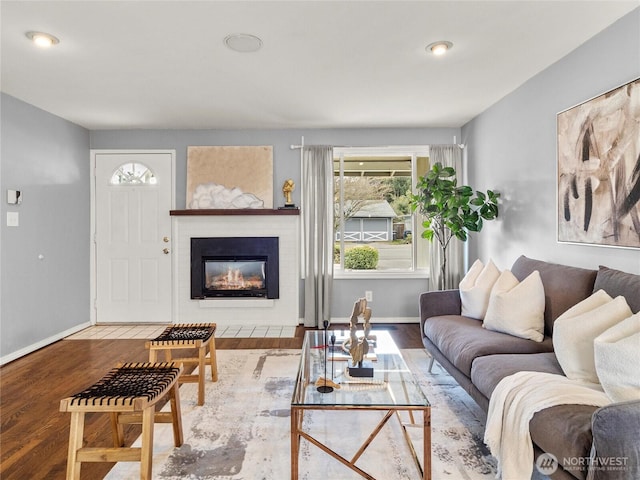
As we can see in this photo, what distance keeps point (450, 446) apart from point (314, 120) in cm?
354

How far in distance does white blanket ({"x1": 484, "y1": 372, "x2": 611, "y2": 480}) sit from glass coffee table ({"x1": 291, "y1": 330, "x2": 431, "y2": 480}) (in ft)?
1.03

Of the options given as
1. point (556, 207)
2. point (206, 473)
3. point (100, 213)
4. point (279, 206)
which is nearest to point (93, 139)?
point (100, 213)

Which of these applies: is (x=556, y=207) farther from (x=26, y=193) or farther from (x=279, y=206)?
(x=26, y=193)

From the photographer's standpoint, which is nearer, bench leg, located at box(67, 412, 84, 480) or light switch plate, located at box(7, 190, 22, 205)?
bench leg, located at box(67, 412, 84, 480)

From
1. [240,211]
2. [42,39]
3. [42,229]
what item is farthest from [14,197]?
[240,211]

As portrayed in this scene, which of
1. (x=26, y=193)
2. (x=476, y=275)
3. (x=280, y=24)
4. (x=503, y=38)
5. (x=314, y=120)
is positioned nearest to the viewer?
(x=280, y=24)

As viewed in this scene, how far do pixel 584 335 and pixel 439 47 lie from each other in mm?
2006

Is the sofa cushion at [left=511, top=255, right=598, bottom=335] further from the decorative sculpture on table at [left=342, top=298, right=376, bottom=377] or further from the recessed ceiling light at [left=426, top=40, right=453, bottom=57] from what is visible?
the recessed ceiling light at [left=426, top=40, right=453, bottom=57]

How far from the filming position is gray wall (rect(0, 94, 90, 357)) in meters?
3.68

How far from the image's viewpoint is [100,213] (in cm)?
504

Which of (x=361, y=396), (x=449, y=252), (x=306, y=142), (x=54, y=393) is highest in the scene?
(x=306, y=142)

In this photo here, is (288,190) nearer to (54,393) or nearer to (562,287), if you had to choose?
(54,393)

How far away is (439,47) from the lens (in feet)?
9.12

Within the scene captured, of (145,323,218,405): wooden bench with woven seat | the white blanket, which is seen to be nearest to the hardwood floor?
(145,323,218,405): wooden bench with woven seat
